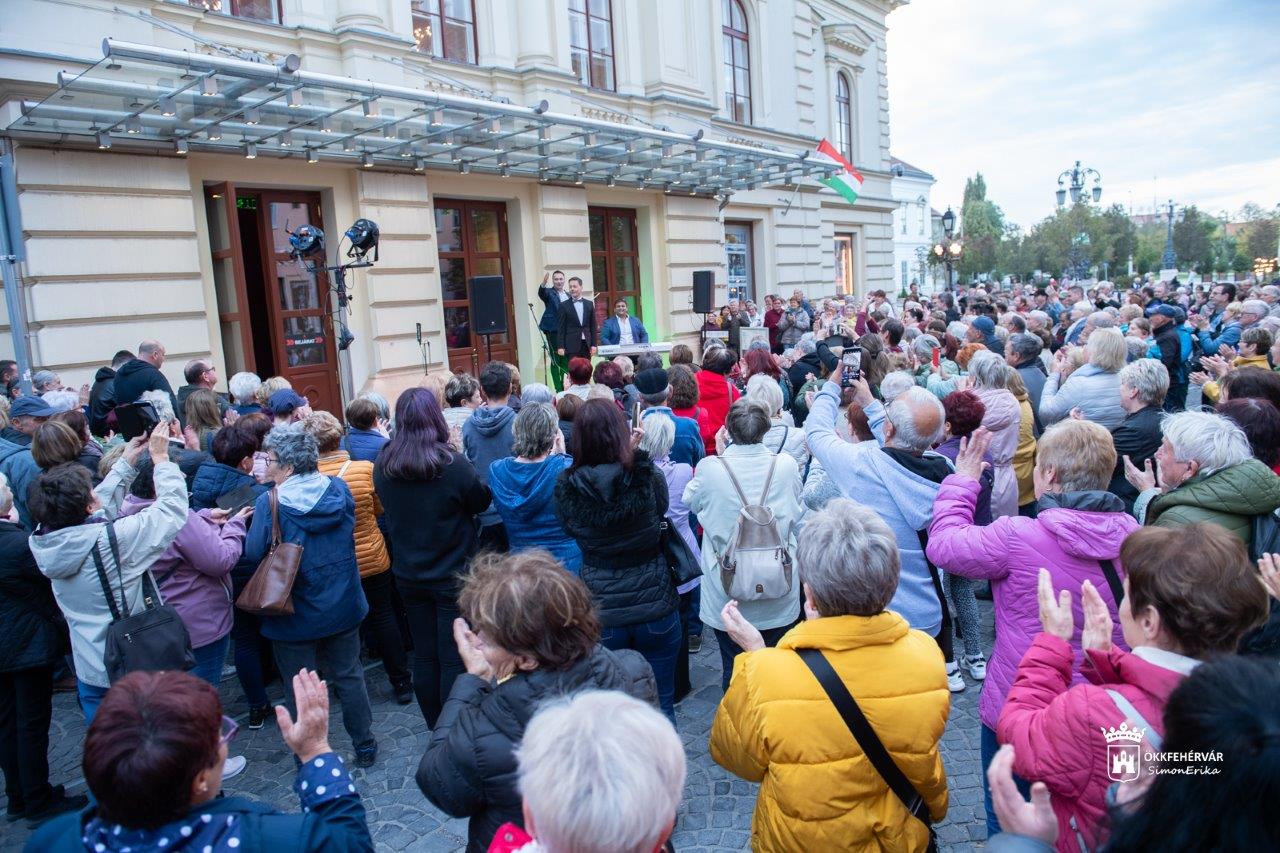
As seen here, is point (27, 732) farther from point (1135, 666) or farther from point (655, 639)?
point (1135, 666)

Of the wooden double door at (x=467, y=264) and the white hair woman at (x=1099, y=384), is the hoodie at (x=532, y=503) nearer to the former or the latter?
the white hair woman at (x=1099, y=384)

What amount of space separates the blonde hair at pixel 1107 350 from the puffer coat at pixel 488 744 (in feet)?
16.1

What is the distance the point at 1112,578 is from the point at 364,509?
372 cm

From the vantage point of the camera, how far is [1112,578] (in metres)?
2.67

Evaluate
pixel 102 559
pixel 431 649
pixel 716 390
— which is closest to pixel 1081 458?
pixel 431 649

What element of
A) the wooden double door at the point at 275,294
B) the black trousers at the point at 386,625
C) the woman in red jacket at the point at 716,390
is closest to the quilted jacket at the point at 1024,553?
the black trousers at the point at 386,625

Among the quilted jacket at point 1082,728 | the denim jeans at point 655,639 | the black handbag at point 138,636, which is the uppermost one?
the quilted jacket at point 1082,728

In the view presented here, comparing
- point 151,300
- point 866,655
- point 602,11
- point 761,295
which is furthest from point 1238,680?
Answer: point 761,295

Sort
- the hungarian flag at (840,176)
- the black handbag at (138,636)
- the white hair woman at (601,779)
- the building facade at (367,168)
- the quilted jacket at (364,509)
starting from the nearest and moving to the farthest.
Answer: the white hair woman at (601,779) < the black handbag at (138,636) < the quilted jacket at (364,509) < the building facade at (367,168) < the hungarian flag at (840,176)

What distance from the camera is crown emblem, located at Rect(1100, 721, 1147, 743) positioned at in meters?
1.71

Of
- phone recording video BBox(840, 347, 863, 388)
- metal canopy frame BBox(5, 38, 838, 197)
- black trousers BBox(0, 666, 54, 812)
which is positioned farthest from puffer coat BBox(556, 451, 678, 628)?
metal canopy frame BBox(5, 38, 838, 197)

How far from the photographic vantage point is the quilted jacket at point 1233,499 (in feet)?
9.61

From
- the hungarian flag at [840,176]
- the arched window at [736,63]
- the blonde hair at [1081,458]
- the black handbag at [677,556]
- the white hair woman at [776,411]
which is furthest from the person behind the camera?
the arched window at [736,63]

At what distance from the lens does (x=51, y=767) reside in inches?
173
